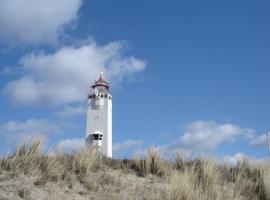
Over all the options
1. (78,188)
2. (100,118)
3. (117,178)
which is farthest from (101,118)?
(78,188)

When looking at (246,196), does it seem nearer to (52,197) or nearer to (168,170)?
(168,170)

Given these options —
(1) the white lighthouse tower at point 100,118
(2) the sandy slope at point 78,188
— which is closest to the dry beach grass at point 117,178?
(2) the sandy slope at point 78,188

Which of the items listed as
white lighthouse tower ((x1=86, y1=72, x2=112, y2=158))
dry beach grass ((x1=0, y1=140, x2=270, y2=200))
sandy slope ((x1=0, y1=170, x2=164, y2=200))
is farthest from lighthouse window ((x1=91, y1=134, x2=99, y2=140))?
sandy slope ((x1=0, y1=170, x2=164, y2=200))

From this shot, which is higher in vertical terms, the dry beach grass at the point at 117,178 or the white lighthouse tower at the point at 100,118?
the white lighthouse tower at the point at 100,118

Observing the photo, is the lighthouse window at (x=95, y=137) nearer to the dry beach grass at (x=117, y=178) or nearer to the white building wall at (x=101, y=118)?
the white building wall at (x=101, y=118)

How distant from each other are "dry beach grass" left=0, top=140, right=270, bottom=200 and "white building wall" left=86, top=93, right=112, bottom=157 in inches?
1703

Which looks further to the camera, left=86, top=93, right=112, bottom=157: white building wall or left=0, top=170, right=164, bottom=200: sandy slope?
left=86, top=93, right=112, bottom=157: white building wall

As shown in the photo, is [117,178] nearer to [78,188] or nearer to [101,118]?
[78,188]

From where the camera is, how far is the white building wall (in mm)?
54719

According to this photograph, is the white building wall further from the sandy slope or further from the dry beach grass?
the sandy slope

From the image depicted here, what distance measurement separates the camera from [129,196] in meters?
8.79

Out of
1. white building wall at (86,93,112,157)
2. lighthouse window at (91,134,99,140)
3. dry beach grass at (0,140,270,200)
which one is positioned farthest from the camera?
white building wall at (86,93,112,157)

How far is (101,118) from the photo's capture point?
56.1m

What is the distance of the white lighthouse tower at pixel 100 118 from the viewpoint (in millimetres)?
54106
